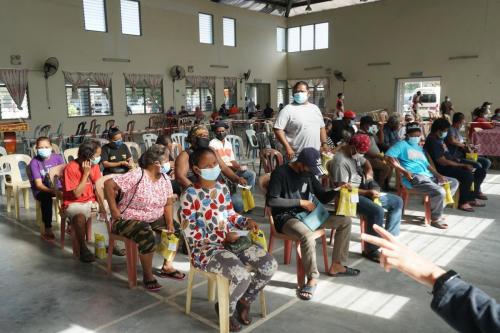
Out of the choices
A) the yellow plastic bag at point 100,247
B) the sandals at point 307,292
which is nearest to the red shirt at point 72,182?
the yellow plastic bag at point 100,247

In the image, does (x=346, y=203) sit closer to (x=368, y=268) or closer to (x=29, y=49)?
(x=368, y=268)

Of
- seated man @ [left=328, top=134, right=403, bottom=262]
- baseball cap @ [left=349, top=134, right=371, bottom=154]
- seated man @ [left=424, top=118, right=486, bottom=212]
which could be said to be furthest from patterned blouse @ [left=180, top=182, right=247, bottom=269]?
seated man @ [left=424, top=118, right=486, bottom=212]

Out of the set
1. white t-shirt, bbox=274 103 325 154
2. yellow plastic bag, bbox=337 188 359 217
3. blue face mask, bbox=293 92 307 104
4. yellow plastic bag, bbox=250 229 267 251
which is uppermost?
blue face mask, bbox=293 92 307 104

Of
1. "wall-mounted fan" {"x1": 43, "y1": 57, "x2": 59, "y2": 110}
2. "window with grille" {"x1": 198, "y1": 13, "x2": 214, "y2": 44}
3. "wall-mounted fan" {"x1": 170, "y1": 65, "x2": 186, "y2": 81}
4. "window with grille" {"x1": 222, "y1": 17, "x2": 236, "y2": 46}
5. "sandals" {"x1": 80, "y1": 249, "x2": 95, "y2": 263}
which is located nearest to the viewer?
"sandals" {"x1": 80, "y1": 249, "x2": 95, "y2": 263}

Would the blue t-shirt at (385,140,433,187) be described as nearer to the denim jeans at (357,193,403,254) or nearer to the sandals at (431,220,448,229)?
the sandals at (431,220,448,229)

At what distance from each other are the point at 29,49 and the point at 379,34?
460 inches

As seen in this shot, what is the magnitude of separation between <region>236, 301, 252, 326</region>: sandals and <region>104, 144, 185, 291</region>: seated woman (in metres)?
0.75

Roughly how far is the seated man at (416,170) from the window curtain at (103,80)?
10175 millimetres

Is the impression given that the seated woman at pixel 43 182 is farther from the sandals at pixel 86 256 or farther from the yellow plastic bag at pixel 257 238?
the yellow plastic bag at pixel 257 238

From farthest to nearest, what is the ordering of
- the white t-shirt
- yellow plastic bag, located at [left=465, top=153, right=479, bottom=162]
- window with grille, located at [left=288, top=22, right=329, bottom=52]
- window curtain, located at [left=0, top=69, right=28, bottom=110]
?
1. window with grille, located at [left=288, top=22, right=329, bottom=52]
2. window curtain, located at [left=0, top=69, right=28, bottom=110]
3. yellow plastic bag, located at [left=465, top=153, right=479, bottom=162]
4. the white t-shirt

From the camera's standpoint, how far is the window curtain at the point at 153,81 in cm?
1341

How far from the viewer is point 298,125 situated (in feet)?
13.0

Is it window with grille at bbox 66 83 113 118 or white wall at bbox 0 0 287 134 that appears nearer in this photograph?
white wall at bbox 0 0 287 134

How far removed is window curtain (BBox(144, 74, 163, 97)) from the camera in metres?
13.4
